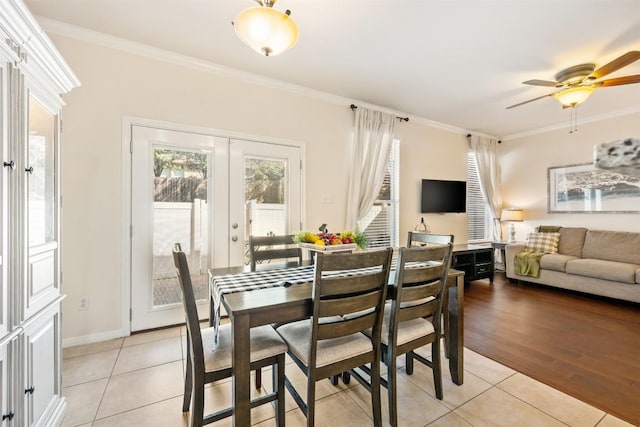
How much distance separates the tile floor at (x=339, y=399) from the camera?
167 centimetres

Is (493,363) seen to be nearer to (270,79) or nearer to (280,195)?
(280,195)

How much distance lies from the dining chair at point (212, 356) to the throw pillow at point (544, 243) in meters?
4.97

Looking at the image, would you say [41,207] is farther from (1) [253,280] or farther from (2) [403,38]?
(2) [403,38]

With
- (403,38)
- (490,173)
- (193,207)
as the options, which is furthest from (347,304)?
(490,173)

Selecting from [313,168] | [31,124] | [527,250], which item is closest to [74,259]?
[31,124]

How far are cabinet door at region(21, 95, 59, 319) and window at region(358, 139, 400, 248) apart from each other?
3650 millimetres

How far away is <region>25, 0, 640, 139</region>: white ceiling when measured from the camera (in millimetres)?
2223

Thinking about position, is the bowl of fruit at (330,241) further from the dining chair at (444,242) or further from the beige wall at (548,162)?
the beige wall at (548,162)

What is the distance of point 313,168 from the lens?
3.73 meters

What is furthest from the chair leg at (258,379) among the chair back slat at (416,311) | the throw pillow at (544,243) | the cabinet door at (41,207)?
the throw pillow at (544,243)

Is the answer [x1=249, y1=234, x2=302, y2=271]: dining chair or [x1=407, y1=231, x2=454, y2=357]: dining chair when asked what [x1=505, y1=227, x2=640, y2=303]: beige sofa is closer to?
[x1=407, y1=231, x2=454, y2=357]: dining chair

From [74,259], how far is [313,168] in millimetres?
2614

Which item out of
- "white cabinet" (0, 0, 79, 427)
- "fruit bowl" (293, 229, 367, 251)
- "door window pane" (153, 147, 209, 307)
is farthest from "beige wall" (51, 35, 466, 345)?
"fruit bowl" (293, 229, 367, 251)

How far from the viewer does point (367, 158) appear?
13.4 ft
